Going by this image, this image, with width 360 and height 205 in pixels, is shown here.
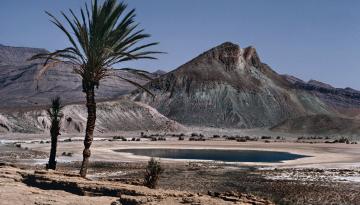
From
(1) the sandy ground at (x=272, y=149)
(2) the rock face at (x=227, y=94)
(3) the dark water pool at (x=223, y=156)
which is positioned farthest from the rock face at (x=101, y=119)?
(3) the dark water pool at (x=223, y=156)

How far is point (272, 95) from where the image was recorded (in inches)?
6516

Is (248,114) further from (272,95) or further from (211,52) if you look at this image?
(211,52)

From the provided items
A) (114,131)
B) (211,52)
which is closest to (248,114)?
(211,52)

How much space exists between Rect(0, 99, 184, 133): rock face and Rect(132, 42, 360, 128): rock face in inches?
1077

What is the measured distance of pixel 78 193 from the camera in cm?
1316

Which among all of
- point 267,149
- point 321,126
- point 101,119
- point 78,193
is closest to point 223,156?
point 267,149

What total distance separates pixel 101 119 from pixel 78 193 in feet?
327

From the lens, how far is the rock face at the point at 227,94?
154 m

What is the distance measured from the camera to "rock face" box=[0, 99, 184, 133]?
314 ft

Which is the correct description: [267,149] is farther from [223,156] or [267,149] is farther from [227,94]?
[227,94]

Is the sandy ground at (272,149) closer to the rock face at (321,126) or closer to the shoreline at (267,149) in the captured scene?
the shoreline at (267,149)

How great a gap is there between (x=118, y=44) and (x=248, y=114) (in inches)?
5385

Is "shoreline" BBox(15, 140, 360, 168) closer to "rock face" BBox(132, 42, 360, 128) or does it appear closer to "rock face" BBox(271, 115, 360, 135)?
"rock face" BBox(271, 115, 360, 135)

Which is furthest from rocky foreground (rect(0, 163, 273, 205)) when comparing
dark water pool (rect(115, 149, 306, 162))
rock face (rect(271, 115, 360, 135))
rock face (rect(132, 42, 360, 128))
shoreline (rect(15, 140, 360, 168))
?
rock face (rect(132, 42, 360, 128))
